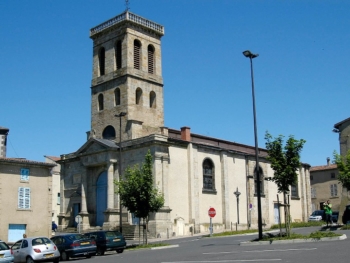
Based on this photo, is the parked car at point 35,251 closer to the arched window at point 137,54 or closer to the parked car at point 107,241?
the parked car at point 107,241

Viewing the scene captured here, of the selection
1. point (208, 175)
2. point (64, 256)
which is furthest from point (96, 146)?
point (64, 256)

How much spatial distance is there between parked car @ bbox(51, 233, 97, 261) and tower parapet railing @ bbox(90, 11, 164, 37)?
1106 inches

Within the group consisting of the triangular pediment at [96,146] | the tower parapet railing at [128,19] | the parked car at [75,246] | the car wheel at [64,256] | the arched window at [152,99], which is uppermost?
the tower parapet railing at [128,19]

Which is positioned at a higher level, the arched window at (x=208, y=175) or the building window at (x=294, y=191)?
the arched window at (x=208, y=175)

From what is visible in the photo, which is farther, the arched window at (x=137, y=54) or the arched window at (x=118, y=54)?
the arched window at (x=118, y=54)

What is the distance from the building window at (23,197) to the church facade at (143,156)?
9.87 metres

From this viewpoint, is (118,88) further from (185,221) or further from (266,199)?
(266,199)

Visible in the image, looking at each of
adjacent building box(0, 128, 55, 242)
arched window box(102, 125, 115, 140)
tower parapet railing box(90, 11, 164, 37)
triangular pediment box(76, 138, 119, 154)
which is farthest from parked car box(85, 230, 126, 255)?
tower parapet railing box(90, 11, 164, 37)

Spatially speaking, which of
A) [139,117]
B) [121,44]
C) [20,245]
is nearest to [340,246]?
[20,245]

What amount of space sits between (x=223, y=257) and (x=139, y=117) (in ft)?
100

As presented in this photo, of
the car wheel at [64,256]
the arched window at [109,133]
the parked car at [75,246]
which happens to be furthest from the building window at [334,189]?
the car wheel at [64,256]

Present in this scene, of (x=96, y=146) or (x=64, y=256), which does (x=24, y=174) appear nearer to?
(x=64, y=256)

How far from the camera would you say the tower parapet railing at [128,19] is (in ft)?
160

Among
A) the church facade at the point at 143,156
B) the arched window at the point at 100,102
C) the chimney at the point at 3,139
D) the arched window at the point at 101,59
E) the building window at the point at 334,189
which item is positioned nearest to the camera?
the chimney at the point at 3,139
